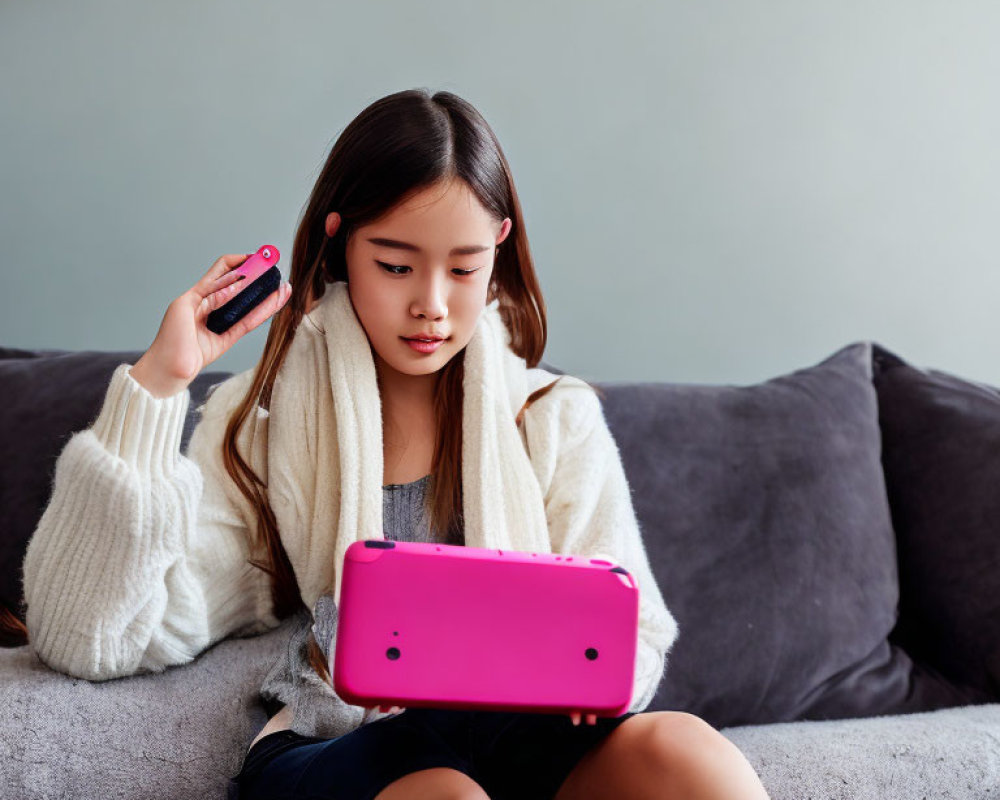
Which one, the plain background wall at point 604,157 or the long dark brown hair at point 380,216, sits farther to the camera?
the plain background wall at point 604,157

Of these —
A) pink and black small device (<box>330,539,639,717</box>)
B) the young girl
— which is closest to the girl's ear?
the young girl

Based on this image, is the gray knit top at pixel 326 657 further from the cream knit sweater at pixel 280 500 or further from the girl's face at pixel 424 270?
the girl's face at pixel 424 270

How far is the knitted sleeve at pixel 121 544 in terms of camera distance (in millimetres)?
832

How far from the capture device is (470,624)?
2.22 ft

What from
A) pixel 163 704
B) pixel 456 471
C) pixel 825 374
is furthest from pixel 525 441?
pixel 825 374

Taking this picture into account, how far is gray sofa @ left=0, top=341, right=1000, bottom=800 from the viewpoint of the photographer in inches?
39.6

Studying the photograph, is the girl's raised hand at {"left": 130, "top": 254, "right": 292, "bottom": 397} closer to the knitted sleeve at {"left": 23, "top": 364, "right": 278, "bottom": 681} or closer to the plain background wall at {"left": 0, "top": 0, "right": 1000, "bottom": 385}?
the knitted sleeve at {"left": 23, "top": 364, "right": 278, "bottom": 681}

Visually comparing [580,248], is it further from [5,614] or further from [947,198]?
[5,614]

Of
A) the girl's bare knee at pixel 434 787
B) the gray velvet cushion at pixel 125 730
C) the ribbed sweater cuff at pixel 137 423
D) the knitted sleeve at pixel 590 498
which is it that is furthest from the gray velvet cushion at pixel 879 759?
the ribbed sweater cuff at pixel 137 423

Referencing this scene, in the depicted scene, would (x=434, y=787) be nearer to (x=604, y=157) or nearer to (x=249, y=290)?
(x=249, y=290)

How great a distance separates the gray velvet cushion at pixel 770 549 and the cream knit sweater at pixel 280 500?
0.66ft

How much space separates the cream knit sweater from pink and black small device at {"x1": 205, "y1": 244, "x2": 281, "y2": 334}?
69 mm

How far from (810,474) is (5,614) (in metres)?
0.91

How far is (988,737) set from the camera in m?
1.03
